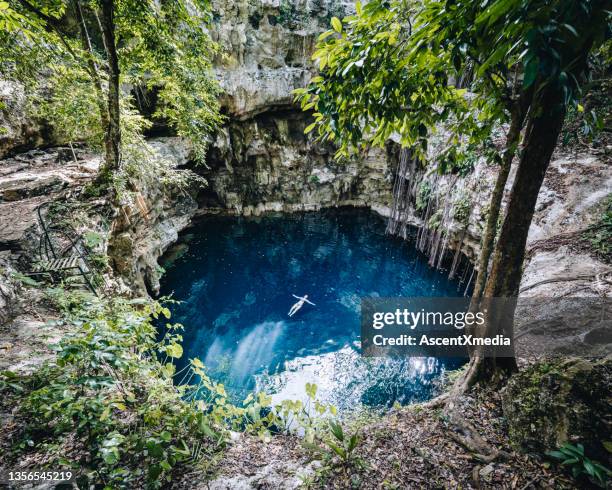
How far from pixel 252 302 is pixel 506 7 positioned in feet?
33.8

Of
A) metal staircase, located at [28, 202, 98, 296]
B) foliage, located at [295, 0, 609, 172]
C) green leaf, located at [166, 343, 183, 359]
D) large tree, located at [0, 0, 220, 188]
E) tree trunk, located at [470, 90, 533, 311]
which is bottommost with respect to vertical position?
green leaf, located at [166, 343, 183, 359]

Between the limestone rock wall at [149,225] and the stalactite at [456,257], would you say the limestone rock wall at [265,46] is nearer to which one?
the limestone rock wall at [149,225]

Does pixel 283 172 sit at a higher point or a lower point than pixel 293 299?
higher

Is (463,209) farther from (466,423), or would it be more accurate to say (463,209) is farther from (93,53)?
(93,53)

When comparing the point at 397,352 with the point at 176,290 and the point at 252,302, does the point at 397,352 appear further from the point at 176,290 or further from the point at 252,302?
the point at 176,290

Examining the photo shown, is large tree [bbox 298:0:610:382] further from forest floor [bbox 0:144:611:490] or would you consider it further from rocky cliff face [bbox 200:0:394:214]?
rocky cliff face [bbox 200:0:394:214]

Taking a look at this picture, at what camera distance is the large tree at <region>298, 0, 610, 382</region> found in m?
1.14

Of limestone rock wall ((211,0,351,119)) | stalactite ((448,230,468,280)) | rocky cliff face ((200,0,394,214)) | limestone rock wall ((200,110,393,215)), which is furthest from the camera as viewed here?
limestone rock wall ((200,110,393,215))

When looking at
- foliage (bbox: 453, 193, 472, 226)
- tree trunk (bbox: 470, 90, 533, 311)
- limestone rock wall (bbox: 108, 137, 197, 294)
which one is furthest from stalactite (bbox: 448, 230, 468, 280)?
limestone rock wall (bbox: 108, 137, 197, 294)

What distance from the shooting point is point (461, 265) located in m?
11.2

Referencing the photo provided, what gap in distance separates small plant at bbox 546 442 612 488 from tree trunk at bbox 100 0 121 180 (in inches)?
280

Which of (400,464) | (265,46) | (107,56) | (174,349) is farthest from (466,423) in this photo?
(265,46)

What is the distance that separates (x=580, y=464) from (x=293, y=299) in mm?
9030

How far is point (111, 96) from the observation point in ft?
15.2
